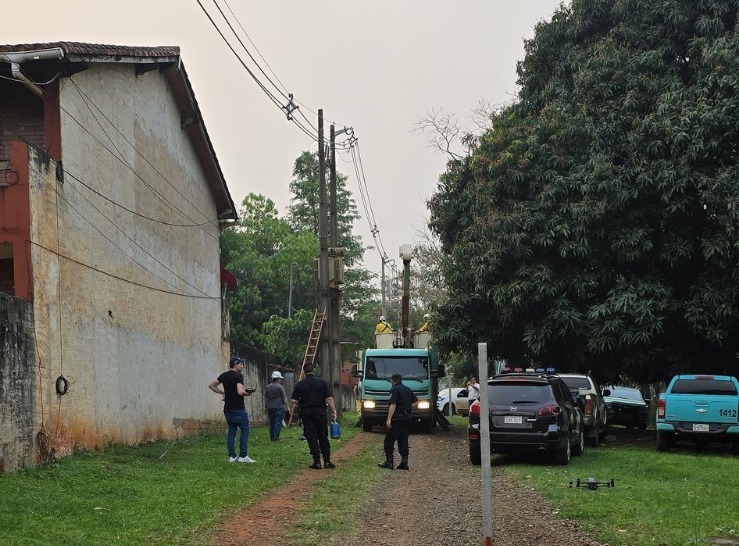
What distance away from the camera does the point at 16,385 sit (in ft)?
43.6

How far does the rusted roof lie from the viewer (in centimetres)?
1608

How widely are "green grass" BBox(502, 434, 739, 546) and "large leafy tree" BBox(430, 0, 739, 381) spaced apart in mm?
4653

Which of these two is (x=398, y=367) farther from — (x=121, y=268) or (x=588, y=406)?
(x=121, y=268)

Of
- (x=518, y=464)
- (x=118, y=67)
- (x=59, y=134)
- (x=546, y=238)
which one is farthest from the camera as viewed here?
(x=546, y=238)

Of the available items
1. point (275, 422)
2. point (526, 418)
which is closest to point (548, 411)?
point (526, 418)

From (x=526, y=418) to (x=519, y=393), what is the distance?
0.57m

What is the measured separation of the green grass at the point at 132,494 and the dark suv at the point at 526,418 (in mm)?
3529

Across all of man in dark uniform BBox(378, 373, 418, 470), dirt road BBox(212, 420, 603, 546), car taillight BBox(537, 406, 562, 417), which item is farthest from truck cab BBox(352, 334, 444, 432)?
dirt road BBox(212, 420, 603, 546)

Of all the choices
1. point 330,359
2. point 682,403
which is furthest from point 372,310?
point 682,403

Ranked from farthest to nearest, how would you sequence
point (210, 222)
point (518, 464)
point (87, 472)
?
point (210, 222)
point (518, 464)
point (87, 472)

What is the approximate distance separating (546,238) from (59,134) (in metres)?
12.9

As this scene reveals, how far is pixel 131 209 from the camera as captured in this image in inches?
771

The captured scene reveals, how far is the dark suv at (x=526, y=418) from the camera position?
17.1 m

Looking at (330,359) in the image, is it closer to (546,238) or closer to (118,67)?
(546,238)
